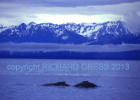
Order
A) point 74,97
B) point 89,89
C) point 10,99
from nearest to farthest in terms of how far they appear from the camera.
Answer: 1. point 10,99
2. point 74,97
3. point 89,89

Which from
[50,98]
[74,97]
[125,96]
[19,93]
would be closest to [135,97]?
[125,96]

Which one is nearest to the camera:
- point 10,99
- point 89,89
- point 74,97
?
point 10,99

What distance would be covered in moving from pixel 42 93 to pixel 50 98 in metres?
2.71

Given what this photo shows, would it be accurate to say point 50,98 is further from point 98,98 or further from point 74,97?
point 98,98

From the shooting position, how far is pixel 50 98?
29.2 meters

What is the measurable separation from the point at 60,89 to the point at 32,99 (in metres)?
7.37

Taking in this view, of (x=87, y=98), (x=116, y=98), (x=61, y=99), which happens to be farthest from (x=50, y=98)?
(x=116, y=98)

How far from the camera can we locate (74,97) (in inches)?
1182

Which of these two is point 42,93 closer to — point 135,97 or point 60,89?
point 60,89

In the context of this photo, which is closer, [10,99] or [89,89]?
[10,99]

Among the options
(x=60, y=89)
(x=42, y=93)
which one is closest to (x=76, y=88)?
(x=60, y=89)

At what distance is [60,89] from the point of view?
35.3 metres

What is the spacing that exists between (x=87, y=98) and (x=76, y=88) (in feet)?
21.9

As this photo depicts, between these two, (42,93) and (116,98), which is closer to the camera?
(116,98)
